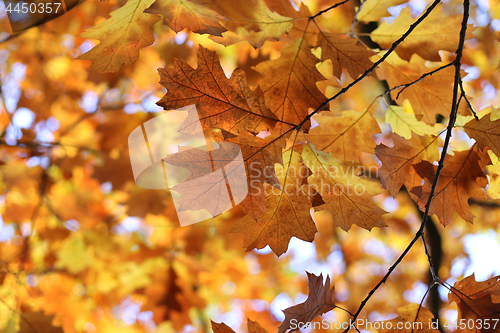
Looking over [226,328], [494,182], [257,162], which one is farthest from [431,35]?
[226,328]

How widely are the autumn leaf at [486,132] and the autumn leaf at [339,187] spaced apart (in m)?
0.32

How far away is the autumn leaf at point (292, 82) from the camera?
2.62ft

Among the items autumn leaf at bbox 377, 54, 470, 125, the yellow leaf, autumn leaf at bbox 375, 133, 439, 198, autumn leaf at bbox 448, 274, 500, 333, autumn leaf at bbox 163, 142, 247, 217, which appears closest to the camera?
autumn leaf at bbox 163, 142, 247, 217

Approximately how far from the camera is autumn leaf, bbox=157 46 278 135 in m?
0.67

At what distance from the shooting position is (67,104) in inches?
123

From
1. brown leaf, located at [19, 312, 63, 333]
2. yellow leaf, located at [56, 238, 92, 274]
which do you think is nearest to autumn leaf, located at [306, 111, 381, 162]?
brown leaf, located at [19, 312, 63, 333]

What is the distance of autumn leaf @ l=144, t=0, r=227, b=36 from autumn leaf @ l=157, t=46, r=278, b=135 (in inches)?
4.8

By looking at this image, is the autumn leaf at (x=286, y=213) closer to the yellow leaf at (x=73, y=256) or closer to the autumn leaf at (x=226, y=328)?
the autumn leaf at (x=226, y=328)

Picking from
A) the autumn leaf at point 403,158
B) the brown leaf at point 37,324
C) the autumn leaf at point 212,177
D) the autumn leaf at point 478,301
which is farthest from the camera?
the brown leaf at point 37,324

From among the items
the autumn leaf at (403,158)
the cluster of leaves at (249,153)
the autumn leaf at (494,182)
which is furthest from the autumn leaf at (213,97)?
the autumn leaf at (494,182)

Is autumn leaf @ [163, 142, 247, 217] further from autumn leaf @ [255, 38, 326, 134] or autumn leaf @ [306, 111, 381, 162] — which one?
autumn leaf @ [306, 111, 381, 162]

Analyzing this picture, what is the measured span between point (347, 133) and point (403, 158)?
0.63ft

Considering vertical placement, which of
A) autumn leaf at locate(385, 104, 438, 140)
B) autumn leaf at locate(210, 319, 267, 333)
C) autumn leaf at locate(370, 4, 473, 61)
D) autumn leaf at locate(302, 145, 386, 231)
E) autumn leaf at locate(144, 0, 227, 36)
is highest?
autumn leaf at locate(370, 4, 473, 61)

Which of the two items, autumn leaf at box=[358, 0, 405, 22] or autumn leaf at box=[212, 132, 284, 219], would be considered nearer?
autumn leaf at box=[212, 132, 284, 219]
